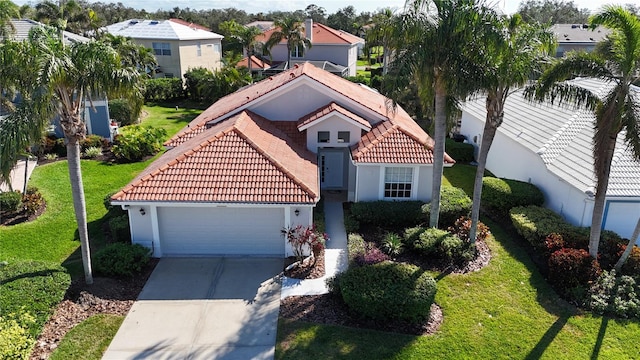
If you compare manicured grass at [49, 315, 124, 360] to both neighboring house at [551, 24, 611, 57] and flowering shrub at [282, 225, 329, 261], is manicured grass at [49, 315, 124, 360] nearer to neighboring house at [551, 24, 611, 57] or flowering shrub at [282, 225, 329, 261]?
flowering shrub at [282, 225, 329, 261]

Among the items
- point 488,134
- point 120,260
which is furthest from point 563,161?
point 120,260

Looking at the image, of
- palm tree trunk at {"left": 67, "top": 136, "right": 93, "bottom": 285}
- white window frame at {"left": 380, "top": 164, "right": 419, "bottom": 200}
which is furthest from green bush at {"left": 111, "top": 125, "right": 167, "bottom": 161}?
white window frame at {"left": 380, "top": 164, "right": 419, "bottom": 200}

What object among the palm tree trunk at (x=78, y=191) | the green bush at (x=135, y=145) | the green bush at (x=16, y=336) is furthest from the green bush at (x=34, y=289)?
the green bush at (x=135, y=145)

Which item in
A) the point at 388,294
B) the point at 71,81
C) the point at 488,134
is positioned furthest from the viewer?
the point at 488,134

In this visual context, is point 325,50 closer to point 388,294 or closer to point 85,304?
point 388,294

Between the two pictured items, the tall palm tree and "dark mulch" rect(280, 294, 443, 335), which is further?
the tall palm tree

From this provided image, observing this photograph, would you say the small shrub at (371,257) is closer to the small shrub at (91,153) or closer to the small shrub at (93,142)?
the small shrub at (91,153)
